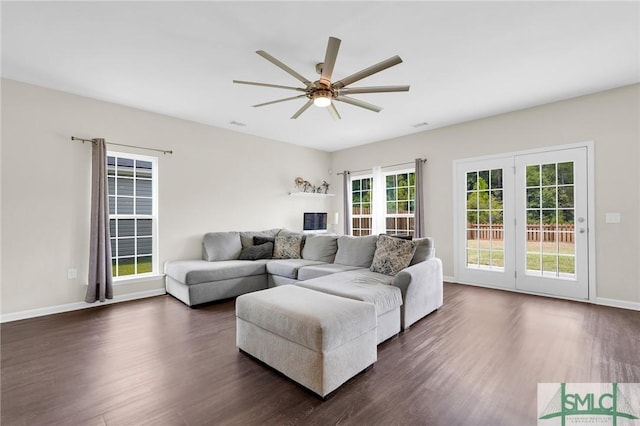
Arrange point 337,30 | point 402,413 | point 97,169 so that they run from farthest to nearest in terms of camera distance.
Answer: point 97,169, point 337,30, point 402,413

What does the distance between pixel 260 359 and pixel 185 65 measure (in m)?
2.97

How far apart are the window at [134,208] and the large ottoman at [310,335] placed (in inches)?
114

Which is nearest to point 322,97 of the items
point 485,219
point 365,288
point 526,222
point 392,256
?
point 365,288

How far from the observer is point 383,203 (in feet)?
20.9

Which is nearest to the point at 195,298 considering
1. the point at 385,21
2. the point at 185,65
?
the point at 185,65

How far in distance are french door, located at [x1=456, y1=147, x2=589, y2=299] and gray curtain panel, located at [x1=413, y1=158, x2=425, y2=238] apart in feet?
2.06

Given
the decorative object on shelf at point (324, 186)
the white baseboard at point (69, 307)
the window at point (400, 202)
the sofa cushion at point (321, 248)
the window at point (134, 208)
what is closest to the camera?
the white baseboard at point (69, 307)

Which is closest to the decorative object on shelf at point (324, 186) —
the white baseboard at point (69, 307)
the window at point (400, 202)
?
the window at point (400, 202)

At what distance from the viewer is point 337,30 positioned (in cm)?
250

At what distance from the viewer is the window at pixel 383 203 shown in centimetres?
600

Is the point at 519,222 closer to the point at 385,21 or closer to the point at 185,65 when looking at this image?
the point at 385,21

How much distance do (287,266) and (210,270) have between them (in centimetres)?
106

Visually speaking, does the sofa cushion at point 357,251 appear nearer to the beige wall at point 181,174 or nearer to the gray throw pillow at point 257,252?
the gray throw pillow at point 257,252

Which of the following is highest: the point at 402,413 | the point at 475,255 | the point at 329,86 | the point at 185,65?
the point at 185,65
